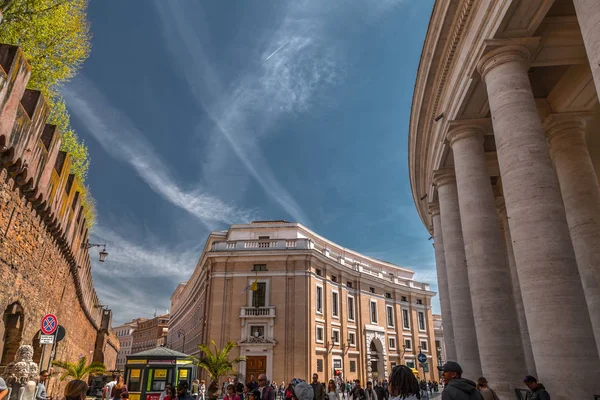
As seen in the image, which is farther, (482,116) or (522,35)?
(482,116)

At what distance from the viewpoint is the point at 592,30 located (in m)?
6.46

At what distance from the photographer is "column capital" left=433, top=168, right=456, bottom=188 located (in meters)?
15.6

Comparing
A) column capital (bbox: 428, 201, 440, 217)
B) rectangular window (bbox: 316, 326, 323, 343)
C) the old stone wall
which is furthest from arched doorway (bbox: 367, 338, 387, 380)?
the old stone wall

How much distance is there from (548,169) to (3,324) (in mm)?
13531

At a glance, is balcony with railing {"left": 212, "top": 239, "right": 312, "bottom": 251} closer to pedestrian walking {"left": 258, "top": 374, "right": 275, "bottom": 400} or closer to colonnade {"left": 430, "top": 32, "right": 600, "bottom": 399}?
colonnade {"left": 430, "top": 32, "right": 600, "bottom": 399}

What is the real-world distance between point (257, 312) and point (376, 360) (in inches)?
602

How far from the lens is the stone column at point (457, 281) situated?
43.4 ft

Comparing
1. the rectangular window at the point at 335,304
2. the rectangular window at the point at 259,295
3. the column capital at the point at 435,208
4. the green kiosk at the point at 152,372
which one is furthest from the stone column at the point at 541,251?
the rectangular window at the point at 335,304

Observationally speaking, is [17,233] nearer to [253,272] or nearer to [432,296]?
[253,272]

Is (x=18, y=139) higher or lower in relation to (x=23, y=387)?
higher

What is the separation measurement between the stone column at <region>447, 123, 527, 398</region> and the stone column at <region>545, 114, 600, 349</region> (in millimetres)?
1893

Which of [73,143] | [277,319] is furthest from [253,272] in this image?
[73,143]

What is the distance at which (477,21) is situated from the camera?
1021cm

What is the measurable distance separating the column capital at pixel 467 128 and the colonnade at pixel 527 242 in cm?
3
